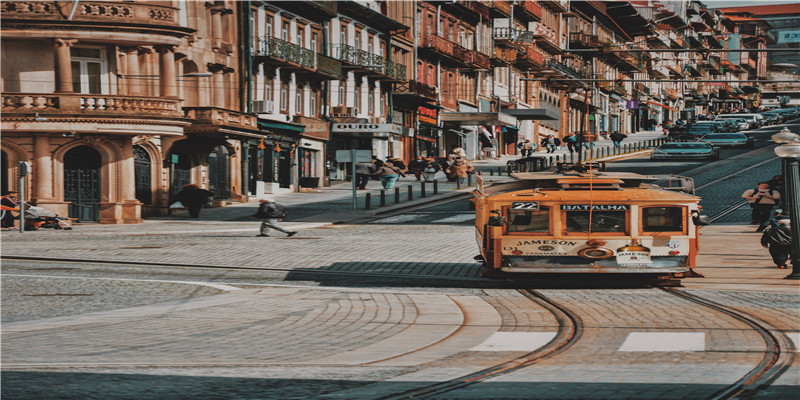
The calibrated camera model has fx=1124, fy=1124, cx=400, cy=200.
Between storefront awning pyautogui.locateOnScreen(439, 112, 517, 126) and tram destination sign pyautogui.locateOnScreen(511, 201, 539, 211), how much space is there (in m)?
51.8

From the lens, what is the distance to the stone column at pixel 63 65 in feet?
126

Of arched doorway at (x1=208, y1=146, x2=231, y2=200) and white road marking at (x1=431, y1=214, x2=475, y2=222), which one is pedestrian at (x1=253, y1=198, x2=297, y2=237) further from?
arched doorway at (x1=208, y1=146, x2=231, y2=200)

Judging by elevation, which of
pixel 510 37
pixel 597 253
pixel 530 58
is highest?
pixel 510 37

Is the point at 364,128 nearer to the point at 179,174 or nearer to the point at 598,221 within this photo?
the point at 179,174

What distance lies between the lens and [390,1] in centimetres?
6662

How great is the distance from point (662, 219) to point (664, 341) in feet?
19.9

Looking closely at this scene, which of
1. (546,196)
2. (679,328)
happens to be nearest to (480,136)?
(546,196)

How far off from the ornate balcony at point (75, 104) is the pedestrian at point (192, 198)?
3149mm

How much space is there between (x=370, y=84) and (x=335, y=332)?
50.4 meters

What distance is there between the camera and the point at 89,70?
40.3 meters

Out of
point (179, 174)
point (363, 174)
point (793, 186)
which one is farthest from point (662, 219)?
point (363, 174)

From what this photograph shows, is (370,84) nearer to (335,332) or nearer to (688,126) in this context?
(688,126)

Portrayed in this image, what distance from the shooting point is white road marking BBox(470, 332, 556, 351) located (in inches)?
470

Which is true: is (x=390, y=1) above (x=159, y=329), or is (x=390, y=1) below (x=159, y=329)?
above
